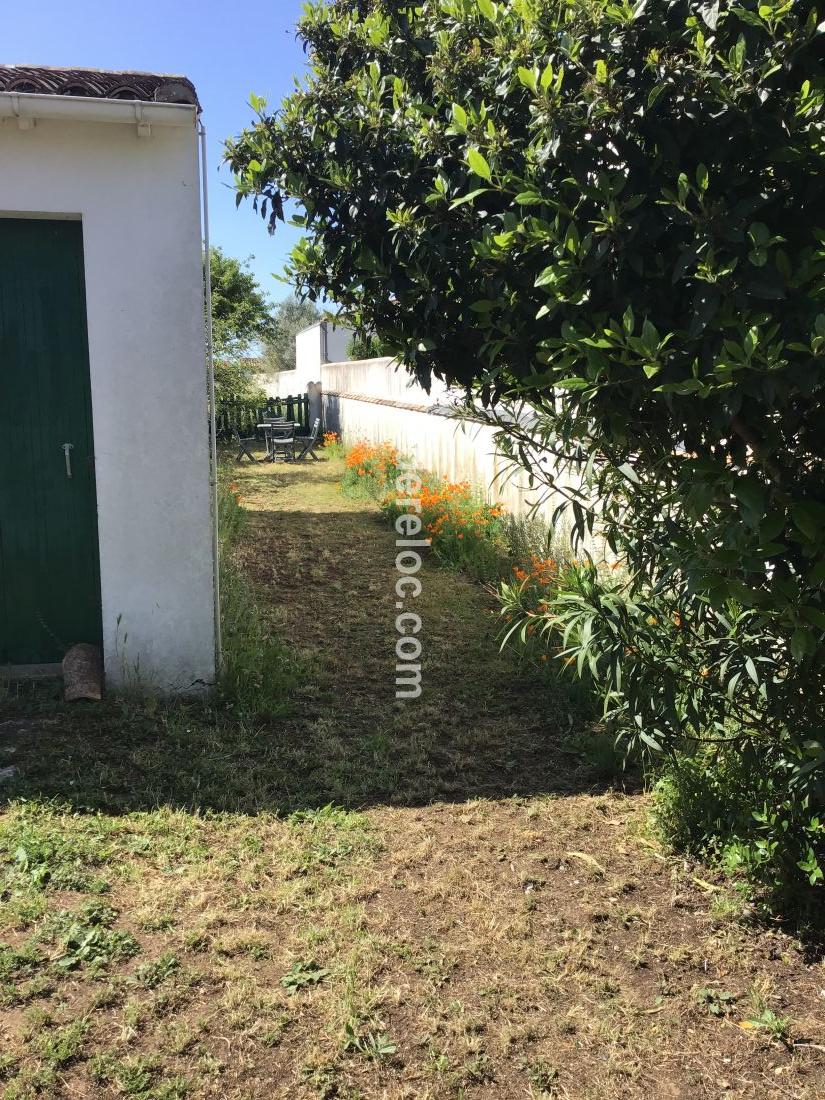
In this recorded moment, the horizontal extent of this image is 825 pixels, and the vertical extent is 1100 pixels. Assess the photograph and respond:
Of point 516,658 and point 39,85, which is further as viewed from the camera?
point 516,658

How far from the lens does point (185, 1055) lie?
246cm

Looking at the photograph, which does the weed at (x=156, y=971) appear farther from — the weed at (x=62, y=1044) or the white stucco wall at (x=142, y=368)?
the white stucco wall at (x=142, y=368)

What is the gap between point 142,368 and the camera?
4.79m

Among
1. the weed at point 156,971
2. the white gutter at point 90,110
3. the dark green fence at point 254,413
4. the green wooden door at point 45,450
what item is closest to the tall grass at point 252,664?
the green wooden door at point 45,450

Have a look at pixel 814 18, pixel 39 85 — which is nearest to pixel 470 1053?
pixel 814 18

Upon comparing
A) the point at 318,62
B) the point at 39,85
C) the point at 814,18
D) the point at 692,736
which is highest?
the point at 39,85

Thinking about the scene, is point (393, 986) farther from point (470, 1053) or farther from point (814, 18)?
point (814, 18)

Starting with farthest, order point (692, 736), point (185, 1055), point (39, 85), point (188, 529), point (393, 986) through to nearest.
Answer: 1. point (188, 529)
2. point (39, 85)
3. point (692, 736)
4. point (393, 986)
5. point (185, 1055)

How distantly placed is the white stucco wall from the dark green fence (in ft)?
48.6

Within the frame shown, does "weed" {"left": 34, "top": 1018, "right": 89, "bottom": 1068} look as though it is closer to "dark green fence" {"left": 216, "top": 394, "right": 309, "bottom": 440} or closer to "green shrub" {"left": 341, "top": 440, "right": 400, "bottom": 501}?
"green shrub" {"left": 341, "top": 440, "right": 400, "bottom": 501}

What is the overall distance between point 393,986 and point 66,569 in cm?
336

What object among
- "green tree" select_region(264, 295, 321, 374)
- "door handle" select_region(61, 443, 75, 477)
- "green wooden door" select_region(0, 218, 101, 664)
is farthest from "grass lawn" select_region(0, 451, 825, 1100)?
"green tree" select_region(264, 295, 321, 374)

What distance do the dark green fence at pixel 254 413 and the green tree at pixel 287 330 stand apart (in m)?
25.2

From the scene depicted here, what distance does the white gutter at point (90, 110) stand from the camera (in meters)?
4.32
